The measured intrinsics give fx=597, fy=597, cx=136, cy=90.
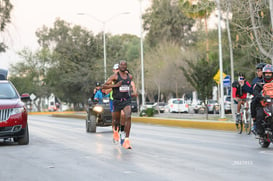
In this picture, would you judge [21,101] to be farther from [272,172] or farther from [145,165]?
[272,172]

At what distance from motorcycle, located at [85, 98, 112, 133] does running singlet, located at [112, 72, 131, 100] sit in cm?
716

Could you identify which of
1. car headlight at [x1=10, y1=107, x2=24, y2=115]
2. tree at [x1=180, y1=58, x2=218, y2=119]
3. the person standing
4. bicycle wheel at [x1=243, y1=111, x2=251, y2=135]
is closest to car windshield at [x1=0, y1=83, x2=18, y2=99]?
car headlight at [x1=10, y1=107, x2=24, y2=115]

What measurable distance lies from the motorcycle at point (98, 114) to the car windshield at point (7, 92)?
5346mm

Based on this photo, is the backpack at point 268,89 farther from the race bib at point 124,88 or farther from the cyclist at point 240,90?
the cyclist at point 240,90

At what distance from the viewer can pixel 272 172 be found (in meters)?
8.70

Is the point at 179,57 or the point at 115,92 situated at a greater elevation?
the point at 179,57

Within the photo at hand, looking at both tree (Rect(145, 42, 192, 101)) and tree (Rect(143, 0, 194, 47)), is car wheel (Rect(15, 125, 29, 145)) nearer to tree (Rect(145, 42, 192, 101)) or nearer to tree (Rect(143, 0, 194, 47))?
tree (Rect(145, 42, 192, 101))

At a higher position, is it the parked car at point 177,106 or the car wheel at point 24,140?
the parked car at point 177,106

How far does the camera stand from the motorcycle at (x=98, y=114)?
67.4ft

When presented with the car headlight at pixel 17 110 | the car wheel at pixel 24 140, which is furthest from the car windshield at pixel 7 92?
the car wheel at pixel 24 140

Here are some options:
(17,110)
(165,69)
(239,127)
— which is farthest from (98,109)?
(165,69)

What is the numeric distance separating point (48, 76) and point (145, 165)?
8100 centimetres

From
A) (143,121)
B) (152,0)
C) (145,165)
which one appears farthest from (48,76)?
(145,165)

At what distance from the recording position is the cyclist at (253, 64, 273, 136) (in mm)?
12750
